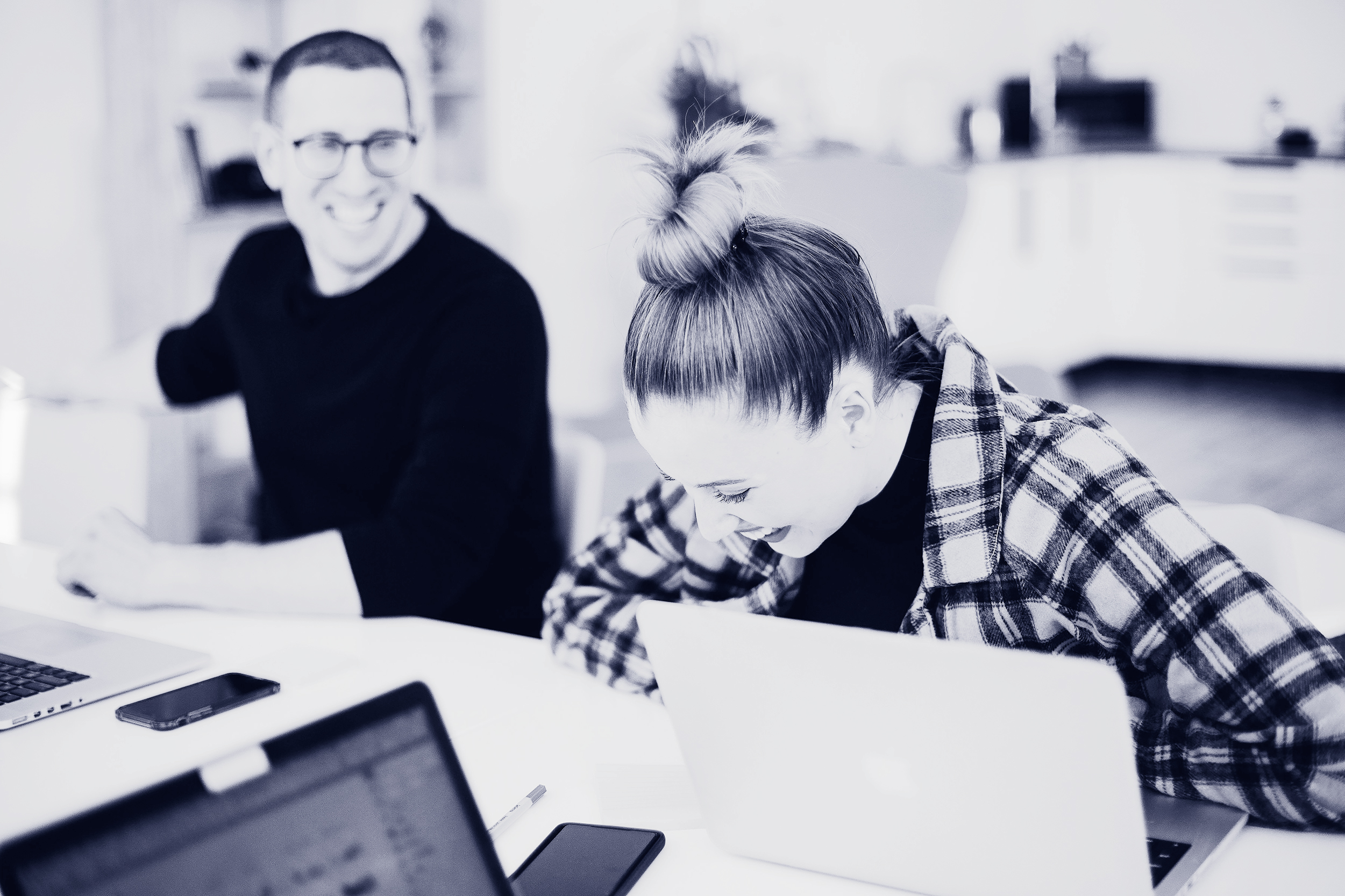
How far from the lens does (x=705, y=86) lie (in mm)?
4023

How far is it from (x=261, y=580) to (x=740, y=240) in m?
0.72

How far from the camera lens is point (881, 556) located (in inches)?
46.6

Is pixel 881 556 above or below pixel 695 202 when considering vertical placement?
below

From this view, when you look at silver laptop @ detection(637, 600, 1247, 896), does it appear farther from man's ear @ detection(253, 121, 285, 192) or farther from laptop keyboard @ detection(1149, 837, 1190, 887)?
man's ear @ detection(253, 121, 285, 192)

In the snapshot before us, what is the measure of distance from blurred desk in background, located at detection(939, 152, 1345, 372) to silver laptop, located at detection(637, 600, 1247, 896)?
4.31 meters

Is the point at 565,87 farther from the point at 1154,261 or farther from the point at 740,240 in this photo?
the point at 740,240

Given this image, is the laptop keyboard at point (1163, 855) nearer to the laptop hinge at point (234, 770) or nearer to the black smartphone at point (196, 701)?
the laptop hinge at point (234, 770)

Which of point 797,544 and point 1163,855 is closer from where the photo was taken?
point 1163,855

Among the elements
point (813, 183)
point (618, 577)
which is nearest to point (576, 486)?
point (618, 577)

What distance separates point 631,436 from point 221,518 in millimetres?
1030

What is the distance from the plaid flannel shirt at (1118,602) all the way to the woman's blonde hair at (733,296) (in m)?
0.14

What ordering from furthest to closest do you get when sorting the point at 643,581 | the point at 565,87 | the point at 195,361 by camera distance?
the point at 565,87 < the point at 195,361 < the point at 643,581

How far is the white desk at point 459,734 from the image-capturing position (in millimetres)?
913

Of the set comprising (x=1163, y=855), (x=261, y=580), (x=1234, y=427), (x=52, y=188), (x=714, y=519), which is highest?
(x=52, y=188)
